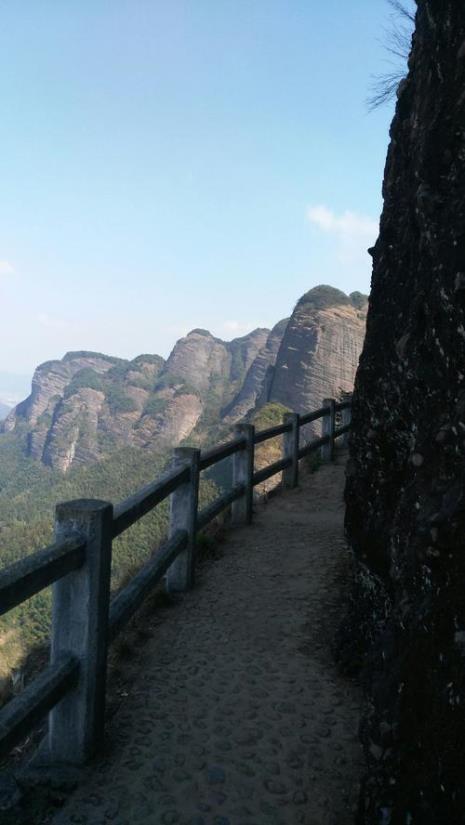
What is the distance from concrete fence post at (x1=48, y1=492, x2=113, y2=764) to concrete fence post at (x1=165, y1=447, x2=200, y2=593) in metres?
2.33

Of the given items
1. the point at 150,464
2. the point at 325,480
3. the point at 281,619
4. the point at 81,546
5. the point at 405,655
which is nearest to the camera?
the point at 405,655

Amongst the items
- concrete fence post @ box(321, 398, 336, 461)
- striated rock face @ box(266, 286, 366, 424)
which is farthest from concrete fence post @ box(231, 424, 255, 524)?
striated rock face @ box(266, 286, 366, 424)

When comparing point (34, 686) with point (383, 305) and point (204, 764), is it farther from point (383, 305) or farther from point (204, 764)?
point (383, 305)

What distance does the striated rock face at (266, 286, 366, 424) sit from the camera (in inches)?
3976

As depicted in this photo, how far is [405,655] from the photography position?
2.42m

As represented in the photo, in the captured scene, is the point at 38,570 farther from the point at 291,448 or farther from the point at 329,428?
the point at 329,428

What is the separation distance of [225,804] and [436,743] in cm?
135

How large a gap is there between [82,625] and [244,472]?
5102mm

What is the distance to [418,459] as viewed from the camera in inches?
111

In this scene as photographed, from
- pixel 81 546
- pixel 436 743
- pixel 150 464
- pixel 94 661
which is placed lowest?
pixel 150 464

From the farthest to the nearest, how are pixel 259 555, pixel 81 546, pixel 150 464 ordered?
1. pixel 150 464
2. pixel 259 555
3. pixel 81 546

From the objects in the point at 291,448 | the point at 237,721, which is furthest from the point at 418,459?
the point at 291,448

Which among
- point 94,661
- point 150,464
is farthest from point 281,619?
point 150,464

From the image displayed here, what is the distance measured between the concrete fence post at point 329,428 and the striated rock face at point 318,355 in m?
85.5
